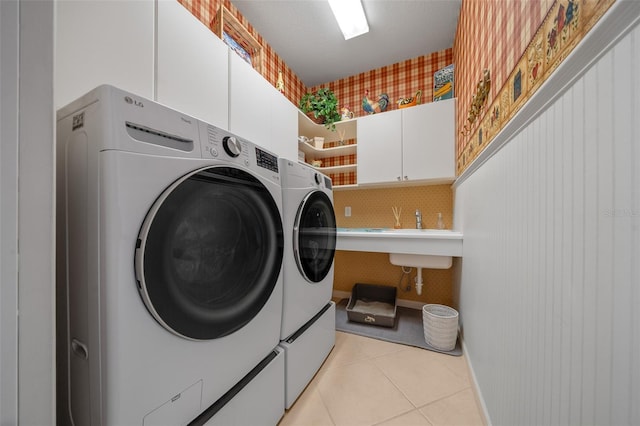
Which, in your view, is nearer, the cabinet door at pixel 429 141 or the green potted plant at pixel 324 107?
the cabinet door at pixel 429 141

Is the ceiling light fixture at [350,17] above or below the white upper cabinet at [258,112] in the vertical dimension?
above

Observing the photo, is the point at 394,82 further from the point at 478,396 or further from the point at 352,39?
the point at 478,396

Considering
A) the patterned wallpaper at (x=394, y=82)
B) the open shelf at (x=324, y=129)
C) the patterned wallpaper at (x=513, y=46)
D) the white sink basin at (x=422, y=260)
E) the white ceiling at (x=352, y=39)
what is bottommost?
the white sink basin at (x=422, y=260)

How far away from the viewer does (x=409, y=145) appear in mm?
1967

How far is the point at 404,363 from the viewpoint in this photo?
134 cm

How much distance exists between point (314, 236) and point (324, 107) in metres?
1.58

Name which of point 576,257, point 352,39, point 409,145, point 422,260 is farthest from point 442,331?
point 352,39

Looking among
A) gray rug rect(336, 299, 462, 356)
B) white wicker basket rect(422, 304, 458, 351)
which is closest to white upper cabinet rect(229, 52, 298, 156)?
gray rug rect(336, 299, 462, 356)

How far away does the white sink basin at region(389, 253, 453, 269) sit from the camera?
1.65 metres

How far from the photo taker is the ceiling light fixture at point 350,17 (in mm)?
1637

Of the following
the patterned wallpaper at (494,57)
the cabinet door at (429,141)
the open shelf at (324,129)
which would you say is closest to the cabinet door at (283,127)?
the open shelf at (324,129)

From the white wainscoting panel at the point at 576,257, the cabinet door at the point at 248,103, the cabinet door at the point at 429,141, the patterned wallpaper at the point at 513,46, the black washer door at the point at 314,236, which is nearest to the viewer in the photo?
the white wainscoting panel at the point at 576,257

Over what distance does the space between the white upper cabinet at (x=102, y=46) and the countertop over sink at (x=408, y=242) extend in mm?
1539

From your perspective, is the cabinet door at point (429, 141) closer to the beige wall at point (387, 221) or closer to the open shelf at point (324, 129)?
the beige wall at point (387, 221)
